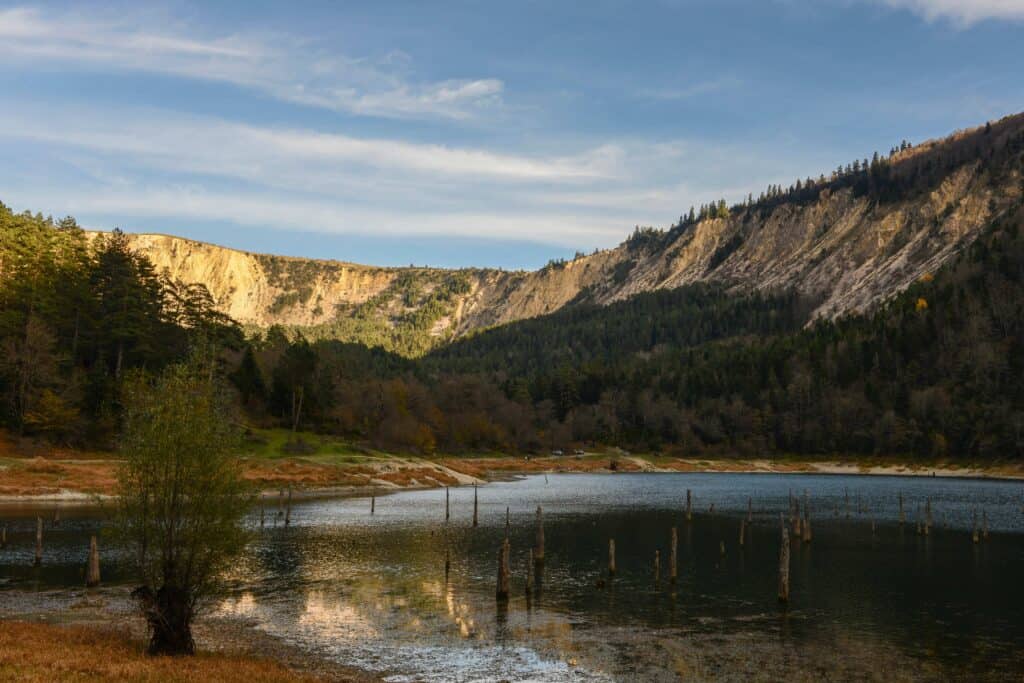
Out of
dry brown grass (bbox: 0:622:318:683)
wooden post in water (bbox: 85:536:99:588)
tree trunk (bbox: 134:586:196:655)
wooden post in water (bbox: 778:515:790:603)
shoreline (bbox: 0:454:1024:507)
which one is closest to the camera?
dry brown grass (bbox: 0:622:318:683)

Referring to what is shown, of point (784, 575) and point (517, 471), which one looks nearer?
point (784, 575)

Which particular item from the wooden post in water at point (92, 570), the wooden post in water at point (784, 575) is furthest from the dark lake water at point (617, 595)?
the wooden post in water at point (92, 570)

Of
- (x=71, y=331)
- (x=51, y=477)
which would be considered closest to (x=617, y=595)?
(x=51, y=477)

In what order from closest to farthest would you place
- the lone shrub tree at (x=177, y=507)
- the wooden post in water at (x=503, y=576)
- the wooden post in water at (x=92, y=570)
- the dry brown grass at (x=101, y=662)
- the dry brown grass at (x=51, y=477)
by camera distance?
the dry brown grass at (x=101, y=662), the lone shrub tree at (x=177, y=507), the wooden post in water at (x=503, y=576), the wooden post in water at (x=92, y=570), the dry brown grass at (x=51, y=477)

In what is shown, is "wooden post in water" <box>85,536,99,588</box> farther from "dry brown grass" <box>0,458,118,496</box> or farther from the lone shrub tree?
"dry brown grass" <box>0,458,118,496</box>

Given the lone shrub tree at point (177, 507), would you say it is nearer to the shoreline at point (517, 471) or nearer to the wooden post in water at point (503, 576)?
the wooden post in water at point (503, 576)

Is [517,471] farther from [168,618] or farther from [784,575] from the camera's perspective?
[168,618]

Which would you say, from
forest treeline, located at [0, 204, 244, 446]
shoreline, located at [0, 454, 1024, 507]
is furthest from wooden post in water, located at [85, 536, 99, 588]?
forest treeline, located at [0, 204, 244, 446]

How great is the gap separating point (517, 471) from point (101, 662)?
154 metres

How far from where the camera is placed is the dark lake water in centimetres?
3130

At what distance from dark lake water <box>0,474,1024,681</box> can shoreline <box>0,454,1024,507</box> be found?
37.4 feet

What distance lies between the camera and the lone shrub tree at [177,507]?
2817 cm

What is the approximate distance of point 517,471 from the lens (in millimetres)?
176625

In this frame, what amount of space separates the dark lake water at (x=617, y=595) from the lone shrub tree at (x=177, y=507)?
6.11 m
